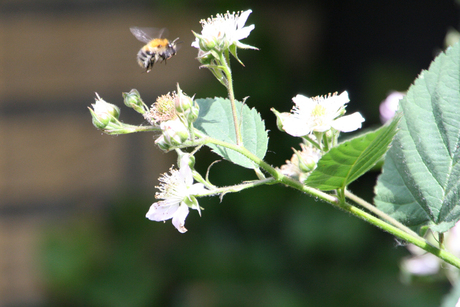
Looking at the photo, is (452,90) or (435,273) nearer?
(452,90)

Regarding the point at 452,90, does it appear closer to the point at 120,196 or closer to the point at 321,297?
the point at 321,297

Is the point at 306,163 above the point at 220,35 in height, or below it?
below

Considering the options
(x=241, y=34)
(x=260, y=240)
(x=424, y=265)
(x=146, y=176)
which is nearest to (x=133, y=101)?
(x=241, y=34)

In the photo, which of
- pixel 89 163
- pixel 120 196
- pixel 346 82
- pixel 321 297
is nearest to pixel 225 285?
pixel 321 297

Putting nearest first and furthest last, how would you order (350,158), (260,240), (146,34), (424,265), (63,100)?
(350,158)
(424,265)
(146,34)
(260,240)
(63,100)

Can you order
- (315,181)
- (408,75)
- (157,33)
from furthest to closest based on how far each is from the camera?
1. (408,75)
2. (157,33)
3. (315,181)

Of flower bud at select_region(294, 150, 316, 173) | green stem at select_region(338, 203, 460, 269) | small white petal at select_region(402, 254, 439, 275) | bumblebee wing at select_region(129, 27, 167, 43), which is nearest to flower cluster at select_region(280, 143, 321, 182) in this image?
flower bud at select_region(294, 150, 316, 173)

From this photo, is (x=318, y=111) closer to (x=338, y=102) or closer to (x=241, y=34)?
(x=338, y=102)
